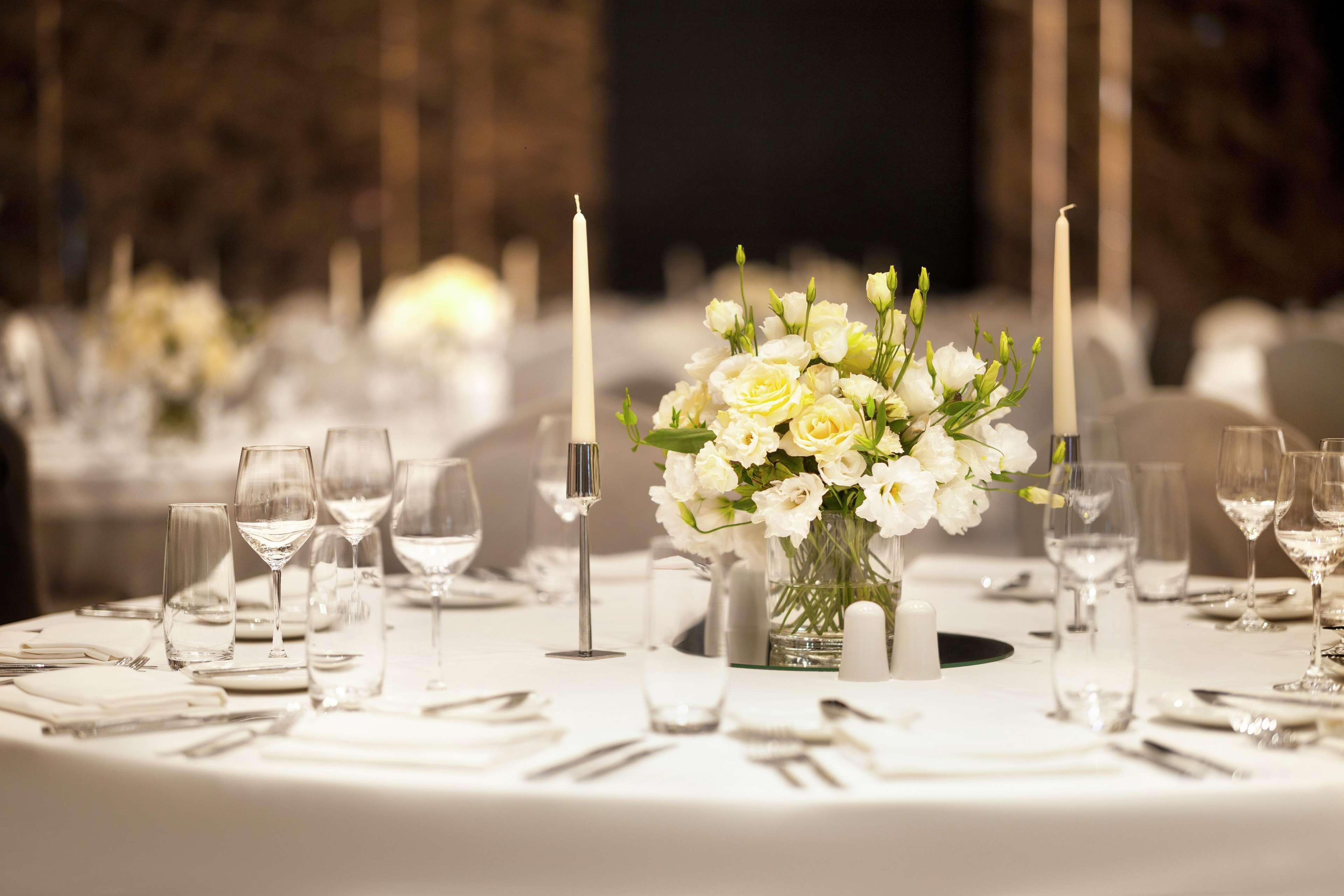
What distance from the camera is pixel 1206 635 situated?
157 centimetres

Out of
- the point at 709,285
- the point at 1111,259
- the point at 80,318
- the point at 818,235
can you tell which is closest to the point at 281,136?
the point at 80,318

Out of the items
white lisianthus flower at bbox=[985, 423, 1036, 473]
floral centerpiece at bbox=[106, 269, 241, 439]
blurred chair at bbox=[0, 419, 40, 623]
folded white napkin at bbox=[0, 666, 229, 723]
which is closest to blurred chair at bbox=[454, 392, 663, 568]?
blurred chair at bbox=[0, 419, 40, 623]

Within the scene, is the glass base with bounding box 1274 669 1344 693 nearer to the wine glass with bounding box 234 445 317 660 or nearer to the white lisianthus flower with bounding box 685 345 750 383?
the white lisianthus flower with bounding box 685 345 750 383

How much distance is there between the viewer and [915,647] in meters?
1.32

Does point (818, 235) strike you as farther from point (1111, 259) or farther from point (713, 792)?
point (713, 792)

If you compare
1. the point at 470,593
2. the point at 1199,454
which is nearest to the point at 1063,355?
the point at 470,593

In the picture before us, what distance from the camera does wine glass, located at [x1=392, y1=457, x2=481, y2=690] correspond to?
1.35 m

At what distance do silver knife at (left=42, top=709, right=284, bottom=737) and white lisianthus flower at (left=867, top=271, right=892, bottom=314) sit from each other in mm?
664

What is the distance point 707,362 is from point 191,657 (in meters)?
0.59

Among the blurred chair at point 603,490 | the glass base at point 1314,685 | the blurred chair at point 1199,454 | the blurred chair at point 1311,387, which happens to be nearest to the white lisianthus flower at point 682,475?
the glass base at point 1314,685

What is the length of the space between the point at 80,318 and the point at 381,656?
22.8 ft

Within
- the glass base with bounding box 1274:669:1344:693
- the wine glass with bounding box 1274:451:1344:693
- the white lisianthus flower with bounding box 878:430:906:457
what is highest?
the white lisianthus flower with bounding box 878:430:906:457

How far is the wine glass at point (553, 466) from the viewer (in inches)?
73.3

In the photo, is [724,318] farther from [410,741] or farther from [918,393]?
[410,741]
